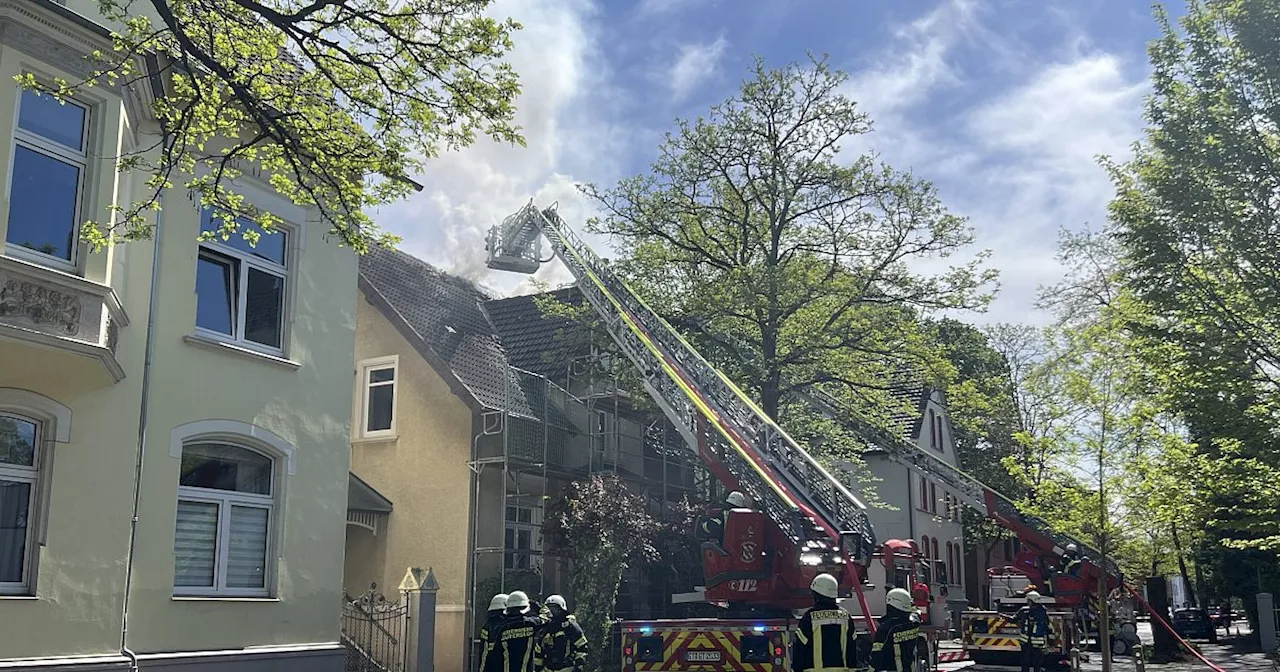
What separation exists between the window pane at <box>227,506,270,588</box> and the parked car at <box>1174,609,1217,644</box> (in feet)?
86.4

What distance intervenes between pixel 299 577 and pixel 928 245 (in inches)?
506

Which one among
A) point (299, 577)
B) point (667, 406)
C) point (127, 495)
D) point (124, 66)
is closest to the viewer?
point (124, 66)

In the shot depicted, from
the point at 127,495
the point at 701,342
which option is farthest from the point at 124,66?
A: the point at 701,342

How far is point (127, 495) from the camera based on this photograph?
10.1 m

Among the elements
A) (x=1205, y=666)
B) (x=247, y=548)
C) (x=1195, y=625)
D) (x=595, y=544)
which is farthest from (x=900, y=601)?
(x=1195, y=625)

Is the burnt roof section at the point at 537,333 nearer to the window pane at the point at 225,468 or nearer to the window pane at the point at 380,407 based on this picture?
the window pane at the point at 380,407

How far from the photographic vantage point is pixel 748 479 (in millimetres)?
16297

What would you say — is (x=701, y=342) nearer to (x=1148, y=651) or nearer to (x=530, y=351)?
(x=530, y=351)

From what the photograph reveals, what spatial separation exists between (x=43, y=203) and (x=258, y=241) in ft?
8.75

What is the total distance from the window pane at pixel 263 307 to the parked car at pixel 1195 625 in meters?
26.6

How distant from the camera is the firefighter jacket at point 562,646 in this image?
9.58 meters

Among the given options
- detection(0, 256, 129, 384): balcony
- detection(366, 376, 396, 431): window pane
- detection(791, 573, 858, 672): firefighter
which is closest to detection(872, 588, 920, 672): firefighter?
detection(791, 573, 858, 672): firefighter

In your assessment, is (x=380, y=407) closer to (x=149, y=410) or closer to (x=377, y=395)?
(x=377, y=395)

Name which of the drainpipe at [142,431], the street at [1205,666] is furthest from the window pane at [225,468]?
the street at [1205,666]
